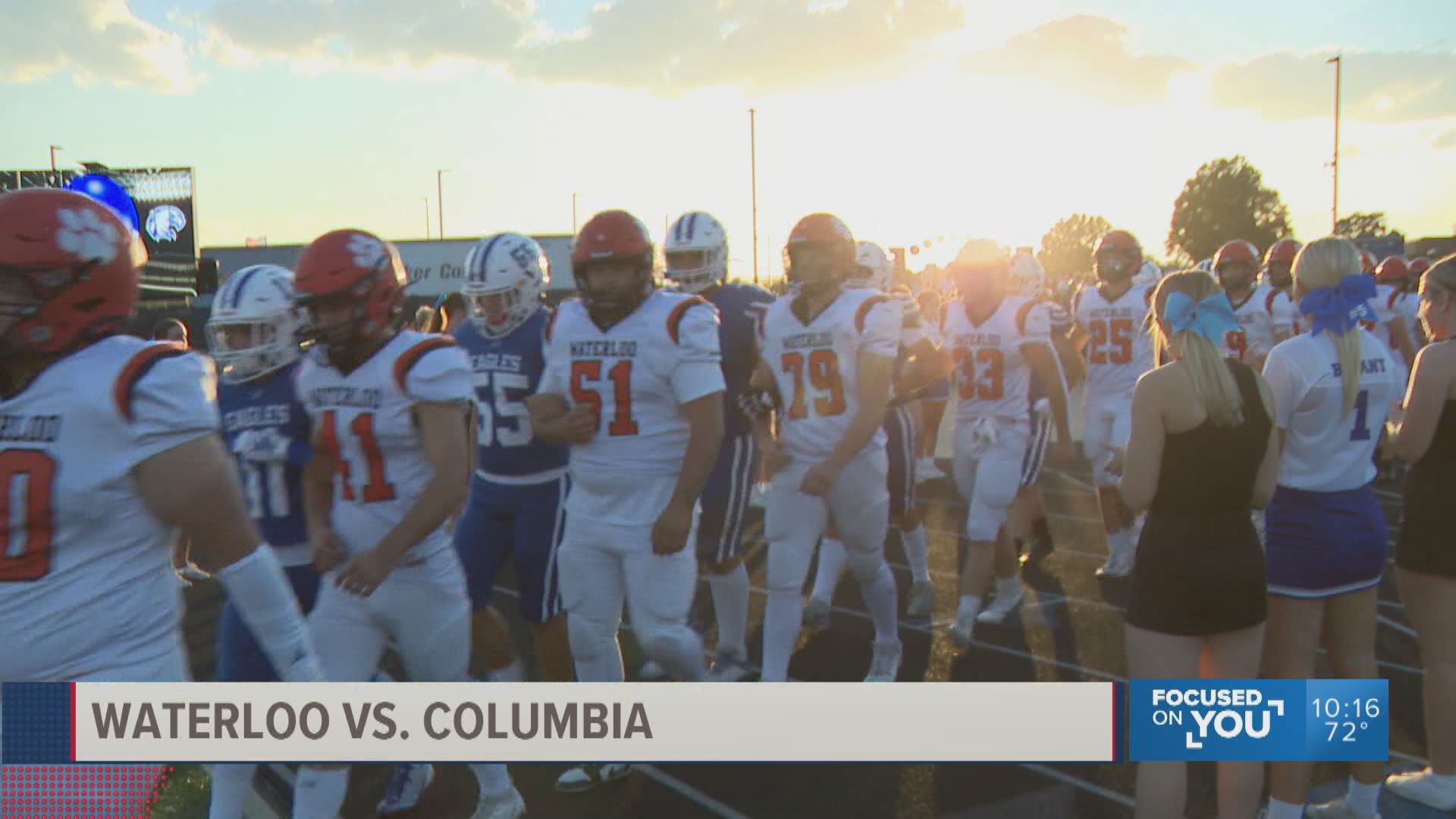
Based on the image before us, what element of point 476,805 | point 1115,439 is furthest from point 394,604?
point 1115,439

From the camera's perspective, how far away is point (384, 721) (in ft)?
11.7

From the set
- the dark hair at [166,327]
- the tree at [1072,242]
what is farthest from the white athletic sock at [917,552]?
the tree at [1072,242]

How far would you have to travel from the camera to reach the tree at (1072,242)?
97625mm

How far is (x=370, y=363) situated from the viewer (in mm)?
3451

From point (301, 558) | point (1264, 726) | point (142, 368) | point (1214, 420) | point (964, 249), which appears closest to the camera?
point (142, 368)

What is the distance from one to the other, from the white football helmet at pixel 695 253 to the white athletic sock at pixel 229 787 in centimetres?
306

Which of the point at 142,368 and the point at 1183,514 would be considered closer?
→ the point at 142,368

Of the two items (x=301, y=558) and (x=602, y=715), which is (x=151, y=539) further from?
(x=602, y=715)

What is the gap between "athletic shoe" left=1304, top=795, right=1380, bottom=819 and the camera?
152 inches

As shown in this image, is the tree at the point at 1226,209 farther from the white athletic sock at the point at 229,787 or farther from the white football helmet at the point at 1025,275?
the white athletic sock at the point at 229,787

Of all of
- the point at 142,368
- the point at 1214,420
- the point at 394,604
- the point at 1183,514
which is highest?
the point at 142,368

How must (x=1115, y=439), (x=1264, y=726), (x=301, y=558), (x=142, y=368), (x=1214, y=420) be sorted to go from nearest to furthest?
1. (x=142, y=368)
2. (x=1214, y=420)
3. (x=1264, y=726)
4. (x=301, y=558)
5. (x=1115, y=439)

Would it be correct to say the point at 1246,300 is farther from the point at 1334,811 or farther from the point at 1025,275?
the point at 1334,811

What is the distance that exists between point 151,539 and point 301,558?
5.73 feet
